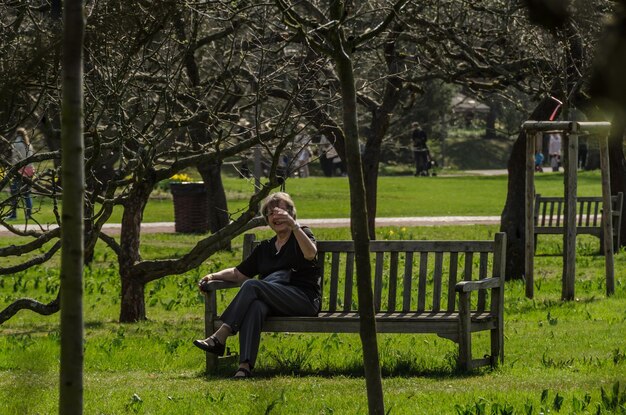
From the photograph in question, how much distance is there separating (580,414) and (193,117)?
4.78 metres

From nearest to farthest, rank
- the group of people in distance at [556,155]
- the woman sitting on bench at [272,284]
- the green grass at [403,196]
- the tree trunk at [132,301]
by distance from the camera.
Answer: the woman sitting on bench at [272,284]
the tree trunk at [132,301]
the green grass at [403,196]
the group of people in distance at [556,155]

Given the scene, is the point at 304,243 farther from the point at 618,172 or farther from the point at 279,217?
the point at 618,172

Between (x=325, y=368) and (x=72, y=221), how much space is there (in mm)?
4883

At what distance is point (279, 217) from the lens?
8281mm

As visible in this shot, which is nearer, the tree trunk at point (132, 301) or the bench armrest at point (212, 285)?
the bench armrest at point (212, 285)

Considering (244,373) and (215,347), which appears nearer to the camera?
(244,373)

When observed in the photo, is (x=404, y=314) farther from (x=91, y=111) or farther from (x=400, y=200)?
(x=400, y=200)

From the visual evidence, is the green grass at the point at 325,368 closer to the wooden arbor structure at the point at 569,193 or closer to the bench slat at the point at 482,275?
the wooden arbor structure at the point at 569,193

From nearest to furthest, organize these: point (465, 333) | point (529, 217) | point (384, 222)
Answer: point (465, 333) < point (529, 217) < point (384, 222)

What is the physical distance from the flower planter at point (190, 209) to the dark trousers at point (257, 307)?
15.0 m

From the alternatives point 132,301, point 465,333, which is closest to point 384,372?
point 465,333

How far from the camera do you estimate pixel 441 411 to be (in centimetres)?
624

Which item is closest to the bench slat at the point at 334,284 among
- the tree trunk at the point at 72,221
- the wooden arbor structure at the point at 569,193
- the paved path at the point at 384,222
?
the wooden arbor structure at the point at 569,193

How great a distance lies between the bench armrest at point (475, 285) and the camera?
787cm
